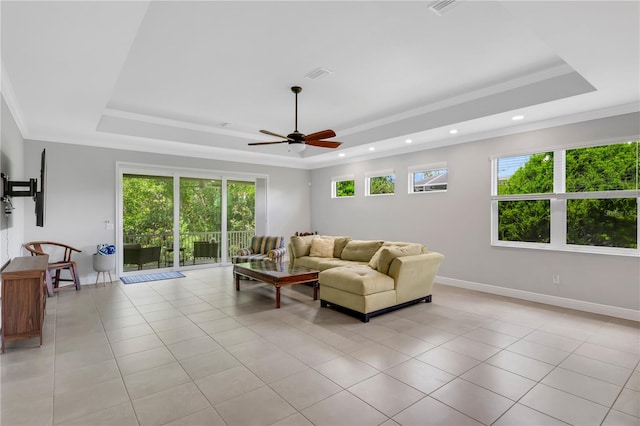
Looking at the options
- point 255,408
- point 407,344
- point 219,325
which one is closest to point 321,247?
point 219,325

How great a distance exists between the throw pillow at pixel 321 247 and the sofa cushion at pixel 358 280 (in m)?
1.80

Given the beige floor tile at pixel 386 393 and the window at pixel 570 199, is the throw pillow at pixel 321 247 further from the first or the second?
the beige floor tile at pixel 386 393

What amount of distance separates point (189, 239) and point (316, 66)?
5134 millimetres

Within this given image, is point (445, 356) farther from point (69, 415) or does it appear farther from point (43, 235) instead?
point (43, 235)

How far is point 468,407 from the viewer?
231 cm

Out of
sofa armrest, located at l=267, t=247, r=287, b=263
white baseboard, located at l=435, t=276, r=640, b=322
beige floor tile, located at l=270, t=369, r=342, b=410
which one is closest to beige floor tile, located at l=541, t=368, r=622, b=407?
beige floor tile, located at l=270, t=369, r=342, b=410

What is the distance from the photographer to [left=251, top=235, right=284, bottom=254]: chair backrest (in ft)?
22.3

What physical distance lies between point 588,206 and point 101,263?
773cm

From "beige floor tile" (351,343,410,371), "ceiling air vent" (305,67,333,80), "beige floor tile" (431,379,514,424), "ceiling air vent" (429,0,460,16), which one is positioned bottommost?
"beige floor tile" (431,379,514,424)

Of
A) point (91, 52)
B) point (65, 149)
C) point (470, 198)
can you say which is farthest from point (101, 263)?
point (470, 198)

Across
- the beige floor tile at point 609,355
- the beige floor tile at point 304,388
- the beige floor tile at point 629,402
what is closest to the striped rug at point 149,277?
the beige floor tile at point 304,388

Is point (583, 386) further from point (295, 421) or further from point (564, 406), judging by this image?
point (295, 421)

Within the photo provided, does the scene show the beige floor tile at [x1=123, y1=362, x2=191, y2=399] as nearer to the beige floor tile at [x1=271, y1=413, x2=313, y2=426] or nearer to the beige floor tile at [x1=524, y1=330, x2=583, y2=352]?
the beige floor tile at [x1=271, y1=413, x2=313, y2=426]

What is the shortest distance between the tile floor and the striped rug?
1609mm
